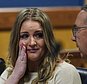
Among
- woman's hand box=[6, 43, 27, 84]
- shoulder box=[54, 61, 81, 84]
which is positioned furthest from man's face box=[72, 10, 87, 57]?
woman's hand box=[6, 43, 27, 84]

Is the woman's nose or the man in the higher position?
the man

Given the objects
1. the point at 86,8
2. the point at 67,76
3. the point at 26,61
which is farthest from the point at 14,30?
the point at 86,8

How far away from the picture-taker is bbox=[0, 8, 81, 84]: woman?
2.27m

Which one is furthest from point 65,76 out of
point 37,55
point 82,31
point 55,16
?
point 55,16

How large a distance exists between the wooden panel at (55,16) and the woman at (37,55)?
2893 mm

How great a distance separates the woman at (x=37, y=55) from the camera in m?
2.27

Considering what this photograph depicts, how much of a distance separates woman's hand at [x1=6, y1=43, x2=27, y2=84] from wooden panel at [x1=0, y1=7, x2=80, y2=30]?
293cm

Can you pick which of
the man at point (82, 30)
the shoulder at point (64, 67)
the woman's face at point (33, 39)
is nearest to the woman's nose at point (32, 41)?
the woman's face at point (33, 39)

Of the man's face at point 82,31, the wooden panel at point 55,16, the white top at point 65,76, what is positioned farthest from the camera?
the wooden panel at point 55,16

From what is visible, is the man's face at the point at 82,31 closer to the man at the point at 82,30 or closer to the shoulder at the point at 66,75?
the man at the point at 82,30

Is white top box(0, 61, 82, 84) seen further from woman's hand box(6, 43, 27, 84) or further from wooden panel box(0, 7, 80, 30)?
wooden panel box(0, 7, 80, 30)

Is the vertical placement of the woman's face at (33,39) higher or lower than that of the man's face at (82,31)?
lower

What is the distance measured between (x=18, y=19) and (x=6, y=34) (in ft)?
9.75
